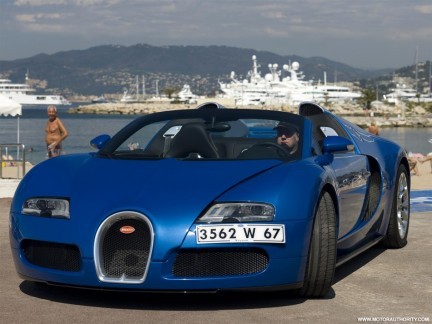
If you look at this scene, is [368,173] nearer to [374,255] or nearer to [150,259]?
[374,255]

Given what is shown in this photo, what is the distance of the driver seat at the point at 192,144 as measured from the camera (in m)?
6.38

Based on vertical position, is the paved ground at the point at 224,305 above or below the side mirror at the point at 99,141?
below

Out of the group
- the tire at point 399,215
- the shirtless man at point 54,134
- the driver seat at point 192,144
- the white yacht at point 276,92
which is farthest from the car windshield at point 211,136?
the white yacht at point 276,92

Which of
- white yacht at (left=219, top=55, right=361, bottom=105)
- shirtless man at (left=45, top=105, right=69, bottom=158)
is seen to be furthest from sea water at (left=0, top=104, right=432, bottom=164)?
white yacht at (left=219, top=55, right=361, bottom=105)

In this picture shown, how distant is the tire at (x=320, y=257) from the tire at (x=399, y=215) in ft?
7.84

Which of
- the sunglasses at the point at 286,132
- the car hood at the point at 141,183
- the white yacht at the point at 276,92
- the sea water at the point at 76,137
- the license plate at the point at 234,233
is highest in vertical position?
the sunglasses at the point at 286,132

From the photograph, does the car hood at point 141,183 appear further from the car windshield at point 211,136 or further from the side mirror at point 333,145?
the side mirror at point 333,145

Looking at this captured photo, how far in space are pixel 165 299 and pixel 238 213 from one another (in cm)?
77

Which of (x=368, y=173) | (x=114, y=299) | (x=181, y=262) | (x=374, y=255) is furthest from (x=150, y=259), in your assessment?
(x=374, y=255)

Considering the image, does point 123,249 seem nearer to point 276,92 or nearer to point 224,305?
point 224,305

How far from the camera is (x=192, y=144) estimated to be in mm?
6418

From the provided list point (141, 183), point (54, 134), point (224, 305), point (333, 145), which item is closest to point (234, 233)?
point (224, 305)

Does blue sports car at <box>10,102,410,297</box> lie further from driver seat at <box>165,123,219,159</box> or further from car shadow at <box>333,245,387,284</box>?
car shadow at <box>333,245,387,284</box>

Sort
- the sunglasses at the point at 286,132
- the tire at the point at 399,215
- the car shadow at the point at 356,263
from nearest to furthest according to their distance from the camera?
the sunglasses at the point at 286,132 → the car shadow at the point at 356,263 → the tire at the point at 399,215
